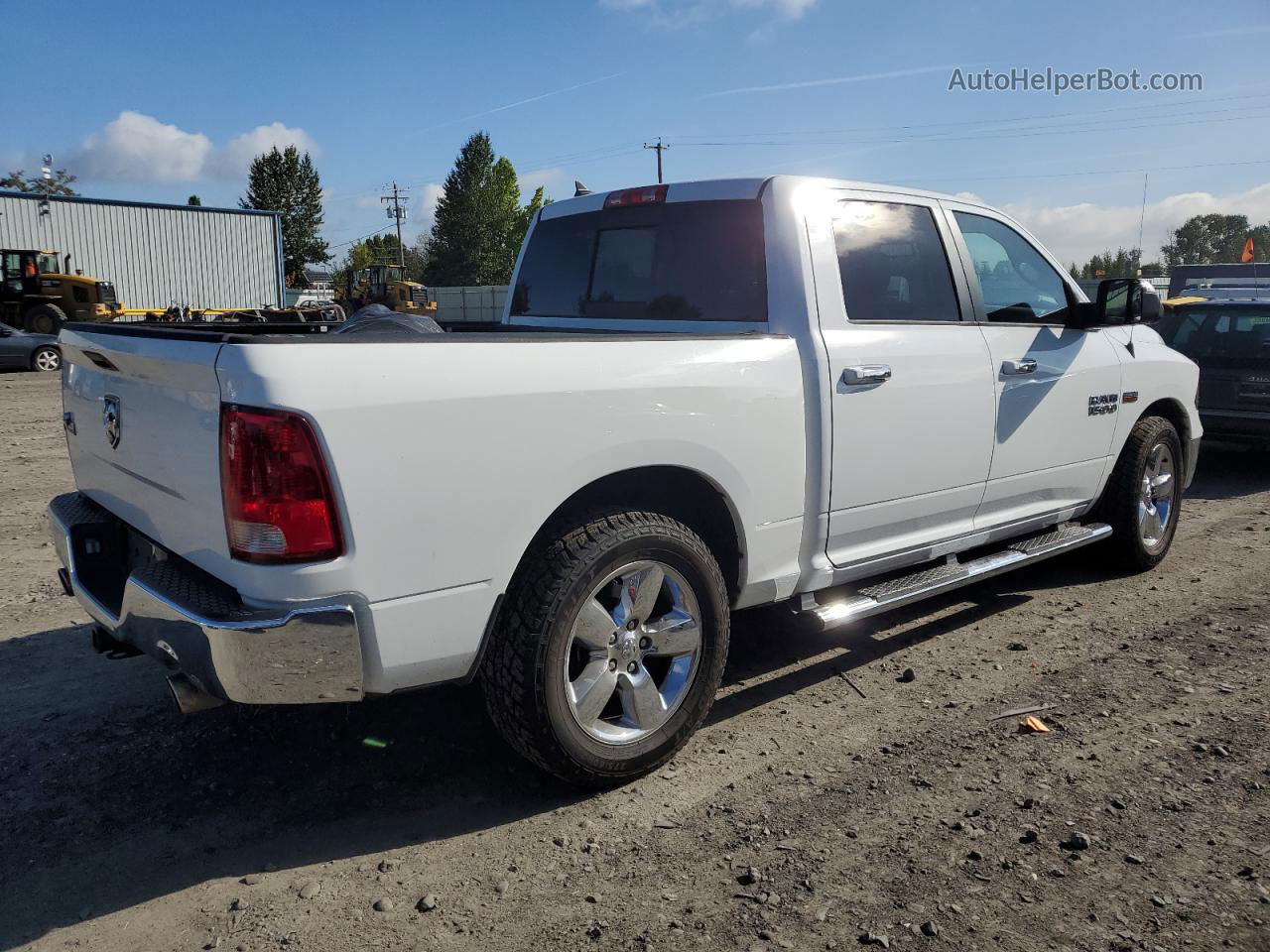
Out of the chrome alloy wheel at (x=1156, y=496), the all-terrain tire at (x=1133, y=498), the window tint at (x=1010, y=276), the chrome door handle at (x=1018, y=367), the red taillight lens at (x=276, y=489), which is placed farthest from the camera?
the chrome alloy wheel at (x=1156, y=496)

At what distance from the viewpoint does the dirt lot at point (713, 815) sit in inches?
101

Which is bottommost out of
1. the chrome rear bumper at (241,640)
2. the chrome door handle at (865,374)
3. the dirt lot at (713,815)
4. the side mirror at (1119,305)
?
the dirt lot at (713,815)

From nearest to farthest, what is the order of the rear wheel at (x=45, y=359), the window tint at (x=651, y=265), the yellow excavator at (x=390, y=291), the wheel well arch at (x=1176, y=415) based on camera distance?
1. the window tint at (x=651, y=265)
2. the wheel well arch at (x=1176, y=415)
3. the rear wheel at (x=45, y=359)
4. the yellow excavator at (x=390, y=291)

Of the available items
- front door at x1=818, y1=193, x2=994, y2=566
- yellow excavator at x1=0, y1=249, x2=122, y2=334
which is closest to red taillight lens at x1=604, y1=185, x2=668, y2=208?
front door at x1=818, y1=193, x2=994, y2=566

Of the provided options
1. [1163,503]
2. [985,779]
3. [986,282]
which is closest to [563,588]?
[985,779]

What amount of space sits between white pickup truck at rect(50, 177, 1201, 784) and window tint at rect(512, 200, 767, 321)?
0.05 ft

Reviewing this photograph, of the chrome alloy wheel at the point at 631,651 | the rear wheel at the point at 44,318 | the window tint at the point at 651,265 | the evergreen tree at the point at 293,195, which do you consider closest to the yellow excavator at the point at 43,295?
the rear wheel at the point at 44,318

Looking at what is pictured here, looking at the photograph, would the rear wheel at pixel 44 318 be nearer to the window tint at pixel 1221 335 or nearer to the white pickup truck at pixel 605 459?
the white pickup truck at pixel 605 459

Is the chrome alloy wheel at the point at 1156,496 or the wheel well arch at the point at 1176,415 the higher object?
the wheel well arch at the point at 1176,415

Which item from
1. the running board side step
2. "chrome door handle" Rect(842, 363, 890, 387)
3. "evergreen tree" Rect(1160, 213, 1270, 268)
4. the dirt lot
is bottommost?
the dirt lot

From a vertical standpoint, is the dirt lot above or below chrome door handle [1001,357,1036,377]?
below

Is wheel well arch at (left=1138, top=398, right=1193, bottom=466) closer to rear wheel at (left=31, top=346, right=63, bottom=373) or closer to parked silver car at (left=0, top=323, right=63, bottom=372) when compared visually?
parked silver car at (left=0, top=323, right=63, bottom=372)

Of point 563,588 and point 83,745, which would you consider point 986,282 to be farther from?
point 83,745

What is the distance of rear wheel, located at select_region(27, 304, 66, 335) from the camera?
26.9 metres
